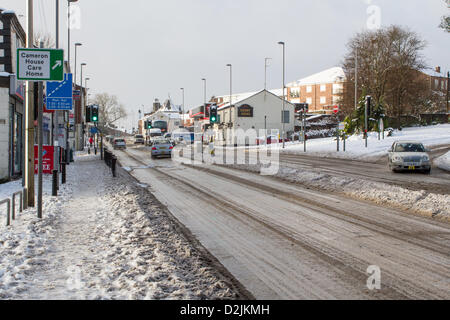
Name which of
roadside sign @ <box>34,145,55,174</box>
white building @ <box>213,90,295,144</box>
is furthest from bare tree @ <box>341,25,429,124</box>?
roadside sign @ <box>34,145,55,174</box>

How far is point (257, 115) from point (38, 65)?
62.9m

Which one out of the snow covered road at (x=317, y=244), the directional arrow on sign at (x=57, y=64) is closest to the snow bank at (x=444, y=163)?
the snow covered road at (x=317, y=244)

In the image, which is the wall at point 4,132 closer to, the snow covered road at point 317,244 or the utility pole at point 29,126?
the utility pole at point 29,126

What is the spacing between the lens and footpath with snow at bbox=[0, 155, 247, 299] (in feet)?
16.8

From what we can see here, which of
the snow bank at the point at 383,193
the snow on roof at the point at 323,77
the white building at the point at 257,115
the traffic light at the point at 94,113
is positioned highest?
the snow on roof at the point at 323,77

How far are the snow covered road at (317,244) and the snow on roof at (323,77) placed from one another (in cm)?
9025

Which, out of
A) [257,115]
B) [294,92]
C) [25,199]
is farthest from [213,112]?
[294,92]

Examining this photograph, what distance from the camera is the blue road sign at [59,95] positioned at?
51.2 feet

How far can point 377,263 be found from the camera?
6.27 m

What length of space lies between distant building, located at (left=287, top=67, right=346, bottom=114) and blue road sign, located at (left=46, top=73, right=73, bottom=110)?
3314 inches
